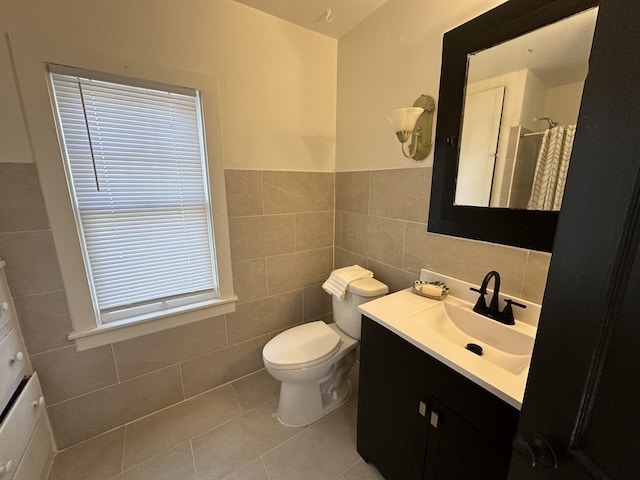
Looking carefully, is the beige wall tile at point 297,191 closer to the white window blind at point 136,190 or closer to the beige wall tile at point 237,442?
the white window blind at point 136,190

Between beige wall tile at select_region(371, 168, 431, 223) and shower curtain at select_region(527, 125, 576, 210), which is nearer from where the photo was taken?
shower curtain at select_region(527, 125, 576, 210)

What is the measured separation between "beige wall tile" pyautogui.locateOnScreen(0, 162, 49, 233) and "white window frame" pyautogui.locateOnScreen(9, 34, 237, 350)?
0.11 feet

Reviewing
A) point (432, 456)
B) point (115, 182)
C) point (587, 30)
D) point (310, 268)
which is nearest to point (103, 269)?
point (115, 182)

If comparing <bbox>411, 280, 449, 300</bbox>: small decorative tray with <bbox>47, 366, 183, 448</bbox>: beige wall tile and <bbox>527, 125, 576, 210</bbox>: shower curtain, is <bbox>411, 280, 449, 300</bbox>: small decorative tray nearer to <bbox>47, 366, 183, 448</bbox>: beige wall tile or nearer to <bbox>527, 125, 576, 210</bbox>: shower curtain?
<bbox>527, 125, 576, 210</bbox>: shower curtain

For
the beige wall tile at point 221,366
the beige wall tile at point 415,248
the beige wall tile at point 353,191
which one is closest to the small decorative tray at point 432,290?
the beige wall tile at point 415,248

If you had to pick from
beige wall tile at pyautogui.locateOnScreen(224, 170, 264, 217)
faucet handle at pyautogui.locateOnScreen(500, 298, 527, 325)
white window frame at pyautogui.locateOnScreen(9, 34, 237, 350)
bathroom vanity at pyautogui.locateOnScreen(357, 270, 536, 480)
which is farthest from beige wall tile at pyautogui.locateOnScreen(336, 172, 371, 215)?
faucet handle at pyautogui.locateOnScreen(500, 298, 527, 325)

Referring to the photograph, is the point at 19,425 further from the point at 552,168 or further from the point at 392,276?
the point at 552,168

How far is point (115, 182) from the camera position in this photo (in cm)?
133

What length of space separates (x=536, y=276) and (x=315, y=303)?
1.45 metres

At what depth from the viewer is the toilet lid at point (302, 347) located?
4.73 ft

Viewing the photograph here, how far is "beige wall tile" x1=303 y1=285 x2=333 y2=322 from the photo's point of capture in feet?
6.79

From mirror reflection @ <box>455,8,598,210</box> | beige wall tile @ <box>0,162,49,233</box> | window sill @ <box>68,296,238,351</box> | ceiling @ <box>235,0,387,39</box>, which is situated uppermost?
ceiling @ <box>235,0,387,39</box>

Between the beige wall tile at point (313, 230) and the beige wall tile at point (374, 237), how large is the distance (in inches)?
5.3

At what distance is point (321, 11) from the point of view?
1.50 m
